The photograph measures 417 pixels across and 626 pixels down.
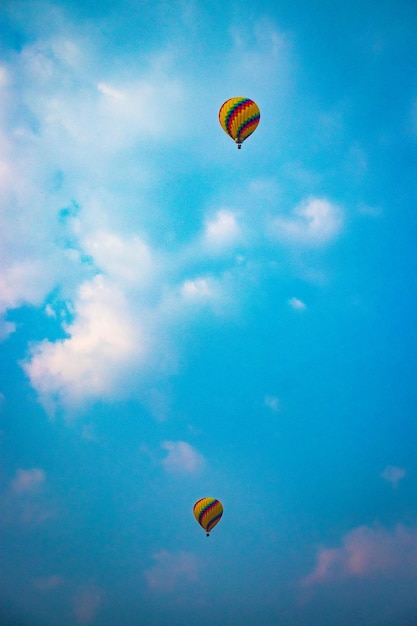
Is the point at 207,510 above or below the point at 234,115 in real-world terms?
below

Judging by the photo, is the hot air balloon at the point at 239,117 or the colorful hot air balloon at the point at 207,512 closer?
the hot air balloon at the point at 239,117

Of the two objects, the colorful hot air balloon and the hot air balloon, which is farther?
the colorful hot air balloon

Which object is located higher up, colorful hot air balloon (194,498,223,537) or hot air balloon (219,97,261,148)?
hot air balloon (219,97,261,148)

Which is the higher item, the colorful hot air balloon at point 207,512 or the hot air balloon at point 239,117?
the hot air balloon at point 239,117

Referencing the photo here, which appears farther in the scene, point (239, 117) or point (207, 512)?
point (207, 512)
